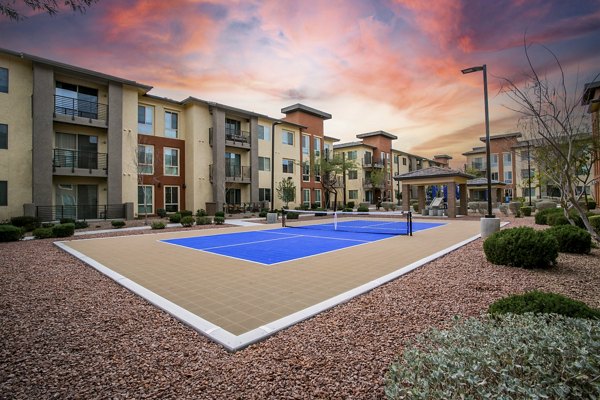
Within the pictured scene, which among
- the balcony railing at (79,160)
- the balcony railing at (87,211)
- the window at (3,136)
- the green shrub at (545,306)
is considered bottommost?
the green shrub at (545,306)

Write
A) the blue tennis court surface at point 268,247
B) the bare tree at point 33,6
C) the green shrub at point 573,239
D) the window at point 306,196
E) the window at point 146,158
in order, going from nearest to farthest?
the bare tree at point 33,6 → the green shrub at point 573,239 → the blue tennis court surface at point 268,247 → the window at point 146,158 → the window at point 306,196

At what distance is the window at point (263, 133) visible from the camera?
36.8 meters

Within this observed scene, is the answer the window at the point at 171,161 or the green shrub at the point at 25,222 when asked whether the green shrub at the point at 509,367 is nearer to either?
the green shrub at the point at 25,222

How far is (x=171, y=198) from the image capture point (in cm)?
2977

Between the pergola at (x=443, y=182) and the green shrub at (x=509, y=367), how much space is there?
90.9 ft

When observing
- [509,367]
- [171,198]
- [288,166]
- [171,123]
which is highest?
[171,123]

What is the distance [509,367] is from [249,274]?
20.4 ft

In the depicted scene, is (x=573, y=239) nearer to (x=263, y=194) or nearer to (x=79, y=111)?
(x=263, y=194)

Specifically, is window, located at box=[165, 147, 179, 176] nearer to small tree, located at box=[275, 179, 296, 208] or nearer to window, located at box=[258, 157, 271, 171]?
window, located at box=[258, 157, 271, 171]

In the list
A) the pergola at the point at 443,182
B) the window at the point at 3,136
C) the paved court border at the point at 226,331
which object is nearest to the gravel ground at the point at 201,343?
the paved court border at the point at 226,331

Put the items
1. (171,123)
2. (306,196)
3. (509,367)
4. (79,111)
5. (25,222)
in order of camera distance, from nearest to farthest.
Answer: (509,367) → (25,222) → (79,111) → (171,123) → (306,196)

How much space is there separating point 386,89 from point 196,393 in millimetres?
17817

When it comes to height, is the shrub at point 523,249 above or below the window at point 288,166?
below

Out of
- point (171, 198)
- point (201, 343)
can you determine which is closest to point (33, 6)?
point (201, 343)
